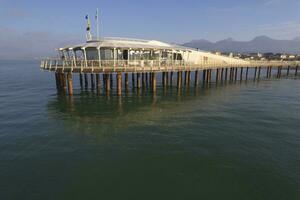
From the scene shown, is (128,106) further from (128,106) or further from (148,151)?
(148,151)

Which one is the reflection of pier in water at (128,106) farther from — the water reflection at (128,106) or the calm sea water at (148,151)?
the calm sea water at (148,151)

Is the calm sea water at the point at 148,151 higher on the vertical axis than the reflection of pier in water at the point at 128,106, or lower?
lower

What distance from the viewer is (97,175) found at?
14008 mm

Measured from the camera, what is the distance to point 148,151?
17.2m

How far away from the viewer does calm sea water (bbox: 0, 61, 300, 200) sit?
1276 cm

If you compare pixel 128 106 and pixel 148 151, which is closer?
pixel 148 151

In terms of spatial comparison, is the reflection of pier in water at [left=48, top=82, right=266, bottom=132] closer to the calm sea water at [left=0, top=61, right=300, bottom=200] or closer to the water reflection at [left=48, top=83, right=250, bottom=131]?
the water reflection at [left=48, top=83, right=250, bottom=131]

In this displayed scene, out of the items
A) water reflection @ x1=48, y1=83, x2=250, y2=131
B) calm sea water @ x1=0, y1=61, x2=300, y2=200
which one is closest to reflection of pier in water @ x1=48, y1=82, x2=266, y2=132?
water reflection @ x1=48, y1=83, x2=250, y2=131

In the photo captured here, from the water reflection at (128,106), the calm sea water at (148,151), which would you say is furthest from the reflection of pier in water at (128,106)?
the calm sea water at (148,151)

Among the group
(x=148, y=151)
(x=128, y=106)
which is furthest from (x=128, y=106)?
(x=148, y=151)

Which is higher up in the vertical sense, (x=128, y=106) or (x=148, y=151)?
(x=128, y=106)

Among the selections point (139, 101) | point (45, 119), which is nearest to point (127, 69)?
point (139, 101)

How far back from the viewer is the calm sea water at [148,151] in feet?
41.9

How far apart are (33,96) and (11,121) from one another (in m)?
14.3
